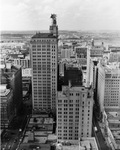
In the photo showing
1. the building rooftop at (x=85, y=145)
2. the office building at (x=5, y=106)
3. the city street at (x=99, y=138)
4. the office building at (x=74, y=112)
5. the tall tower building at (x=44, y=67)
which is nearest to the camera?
the building rooftop at (x=85, y=145)

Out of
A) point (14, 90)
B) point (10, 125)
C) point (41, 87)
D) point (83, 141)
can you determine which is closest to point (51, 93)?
point (41, 87)

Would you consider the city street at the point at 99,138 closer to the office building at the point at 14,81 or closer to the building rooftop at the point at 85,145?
the building rooftop at the point at 85,145

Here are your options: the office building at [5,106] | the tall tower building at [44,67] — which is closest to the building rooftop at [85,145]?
the office building at [5,106]

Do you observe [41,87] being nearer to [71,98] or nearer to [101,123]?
[101,123]

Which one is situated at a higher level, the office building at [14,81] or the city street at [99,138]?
the office building at [14,81]

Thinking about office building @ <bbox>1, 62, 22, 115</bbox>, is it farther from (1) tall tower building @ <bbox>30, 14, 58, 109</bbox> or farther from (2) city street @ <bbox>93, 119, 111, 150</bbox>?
(2) city street @ <bbox>93, 119, 111, 150</bbox>

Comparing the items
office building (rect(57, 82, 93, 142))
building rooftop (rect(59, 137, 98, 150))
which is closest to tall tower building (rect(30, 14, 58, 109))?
office building (rect(57, 82, 93, 142))
